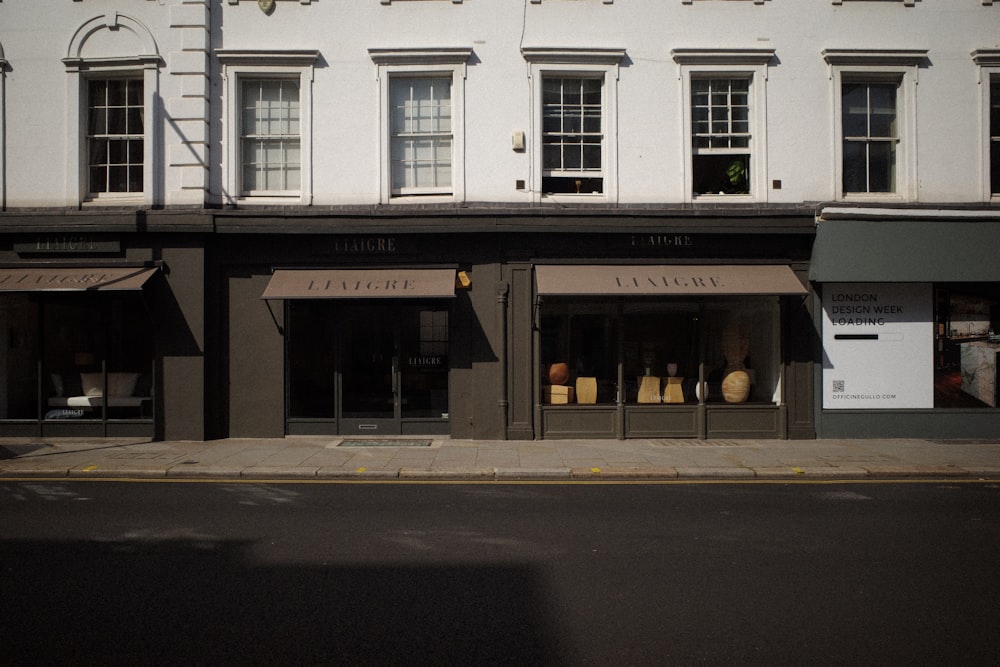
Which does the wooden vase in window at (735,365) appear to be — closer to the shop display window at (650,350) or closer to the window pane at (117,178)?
the shop display window at (650,350)

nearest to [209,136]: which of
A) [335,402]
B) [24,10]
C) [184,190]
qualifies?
[184,190]

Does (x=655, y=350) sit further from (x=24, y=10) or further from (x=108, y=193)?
(x=24, y=10)

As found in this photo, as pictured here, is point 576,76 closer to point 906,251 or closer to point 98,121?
point 906,251

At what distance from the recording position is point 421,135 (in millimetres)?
11883

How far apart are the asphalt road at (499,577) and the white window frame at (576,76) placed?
6.22m

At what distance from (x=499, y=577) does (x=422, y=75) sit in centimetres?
994

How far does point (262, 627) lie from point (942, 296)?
43.3 ft

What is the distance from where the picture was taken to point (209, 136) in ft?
38.2

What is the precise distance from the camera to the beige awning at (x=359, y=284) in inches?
433

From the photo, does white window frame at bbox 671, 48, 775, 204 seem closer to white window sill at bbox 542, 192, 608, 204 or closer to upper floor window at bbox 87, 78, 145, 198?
white window sill at bbox 542, 192, 608, 204

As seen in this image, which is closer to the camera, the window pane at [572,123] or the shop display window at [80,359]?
the shop display window at [80,359]

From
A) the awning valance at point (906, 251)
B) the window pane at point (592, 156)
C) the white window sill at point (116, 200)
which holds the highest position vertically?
the window pane at point (592, 156)

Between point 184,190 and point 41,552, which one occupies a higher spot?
point 184,190

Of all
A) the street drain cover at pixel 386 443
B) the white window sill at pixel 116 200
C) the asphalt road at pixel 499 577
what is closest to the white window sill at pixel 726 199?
the asphalt road at pixel 499 577
